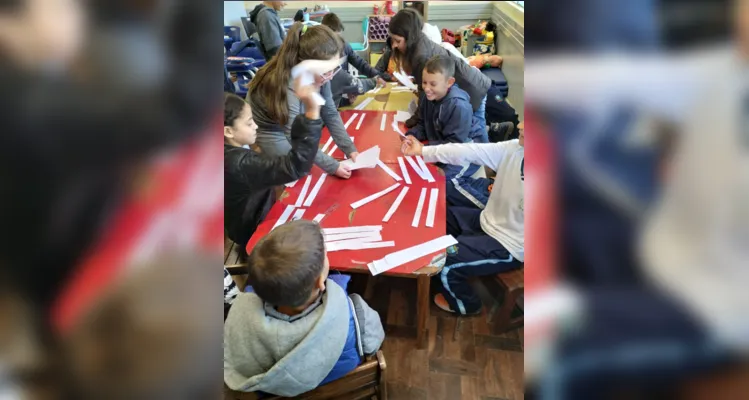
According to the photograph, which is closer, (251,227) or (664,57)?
(664,57)

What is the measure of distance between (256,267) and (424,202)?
625 millimetres

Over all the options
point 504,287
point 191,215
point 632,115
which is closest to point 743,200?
point 632,115

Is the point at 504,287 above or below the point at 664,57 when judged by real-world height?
below

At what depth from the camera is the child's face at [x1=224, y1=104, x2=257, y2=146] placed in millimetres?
544

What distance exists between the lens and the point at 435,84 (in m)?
1.59

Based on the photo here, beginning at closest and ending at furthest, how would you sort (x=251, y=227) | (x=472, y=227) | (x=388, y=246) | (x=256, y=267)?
(x=256, y=267) → (x=251, y=227) → (x=388, y=246) → (x=472, y=227)

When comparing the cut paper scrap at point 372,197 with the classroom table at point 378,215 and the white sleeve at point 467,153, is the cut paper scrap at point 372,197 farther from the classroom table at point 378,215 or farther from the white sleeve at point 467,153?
the white sleeve at point 467,153

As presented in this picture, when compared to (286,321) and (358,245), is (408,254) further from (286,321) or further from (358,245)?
(286,321)

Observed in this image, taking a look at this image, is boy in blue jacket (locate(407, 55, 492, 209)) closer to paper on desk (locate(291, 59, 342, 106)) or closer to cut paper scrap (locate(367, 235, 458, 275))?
cut paper scrap (locate(367, 235, 458, 275))

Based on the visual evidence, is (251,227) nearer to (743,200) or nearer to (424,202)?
(424,202)

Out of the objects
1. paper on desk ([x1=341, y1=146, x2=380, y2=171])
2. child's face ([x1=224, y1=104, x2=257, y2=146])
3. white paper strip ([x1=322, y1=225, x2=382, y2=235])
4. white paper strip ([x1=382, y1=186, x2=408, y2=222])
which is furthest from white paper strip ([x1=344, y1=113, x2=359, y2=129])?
child's face ([x1=224, y1=104, x2=257, y2=146])

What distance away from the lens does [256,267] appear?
2.69 feet

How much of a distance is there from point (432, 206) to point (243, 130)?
2.56ft

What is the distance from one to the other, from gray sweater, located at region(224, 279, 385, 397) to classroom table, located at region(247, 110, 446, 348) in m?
0.21
